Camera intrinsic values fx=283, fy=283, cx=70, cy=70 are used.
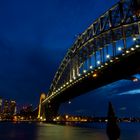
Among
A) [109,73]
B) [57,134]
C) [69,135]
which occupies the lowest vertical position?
[69,135]

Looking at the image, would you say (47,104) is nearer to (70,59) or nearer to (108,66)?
(70,59)

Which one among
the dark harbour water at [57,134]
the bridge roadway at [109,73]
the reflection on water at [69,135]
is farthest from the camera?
the bridge roadway at [109,73]

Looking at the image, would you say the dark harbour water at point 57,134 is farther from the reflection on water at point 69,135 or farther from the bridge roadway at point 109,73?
the bridge roadway at point 109,73

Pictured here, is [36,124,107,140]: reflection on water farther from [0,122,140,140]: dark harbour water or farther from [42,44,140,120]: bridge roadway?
[42,44,140,120]: bridge roadway

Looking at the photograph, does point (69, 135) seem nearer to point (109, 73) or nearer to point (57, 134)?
point (57, 134)

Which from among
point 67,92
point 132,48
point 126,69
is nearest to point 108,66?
point 126,69

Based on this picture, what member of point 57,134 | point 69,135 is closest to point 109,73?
point 69,135

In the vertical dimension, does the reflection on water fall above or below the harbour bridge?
below

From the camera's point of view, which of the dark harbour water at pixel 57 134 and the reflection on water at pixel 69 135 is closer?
the reflection on water at pixel 69 135

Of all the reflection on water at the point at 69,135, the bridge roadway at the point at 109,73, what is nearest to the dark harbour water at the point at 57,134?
the reflection on water at the point at 69,135

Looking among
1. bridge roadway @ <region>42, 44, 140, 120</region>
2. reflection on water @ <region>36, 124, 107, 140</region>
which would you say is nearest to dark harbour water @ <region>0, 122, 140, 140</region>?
reflection on water @ <region>36, 124, 107, 140</region>

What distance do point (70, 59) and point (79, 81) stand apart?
74.8ft

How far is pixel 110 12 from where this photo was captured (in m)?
55.2

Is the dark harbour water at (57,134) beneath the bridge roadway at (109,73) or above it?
beneath
